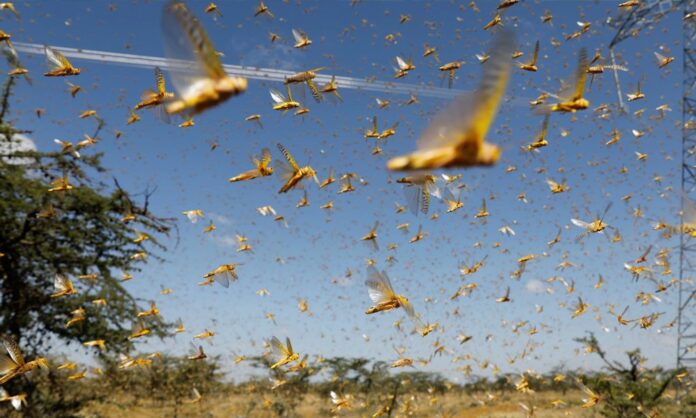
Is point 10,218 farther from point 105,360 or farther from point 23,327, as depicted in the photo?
point 105,360

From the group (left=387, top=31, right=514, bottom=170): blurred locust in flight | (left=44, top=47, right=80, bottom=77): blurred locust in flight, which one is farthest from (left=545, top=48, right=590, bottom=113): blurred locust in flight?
(left=44, top=47, right=80, bottom=77): blurred locust in flight

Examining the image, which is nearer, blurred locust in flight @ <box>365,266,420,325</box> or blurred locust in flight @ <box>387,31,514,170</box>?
blurred locust in flight @ <box>387,31,514,170</box>

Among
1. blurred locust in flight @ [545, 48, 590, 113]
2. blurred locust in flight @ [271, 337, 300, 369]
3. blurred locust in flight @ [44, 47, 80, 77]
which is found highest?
blurred locust in flight @ [44, 47, 80, 77]

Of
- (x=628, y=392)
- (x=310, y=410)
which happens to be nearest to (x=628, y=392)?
(x=628, y=392)

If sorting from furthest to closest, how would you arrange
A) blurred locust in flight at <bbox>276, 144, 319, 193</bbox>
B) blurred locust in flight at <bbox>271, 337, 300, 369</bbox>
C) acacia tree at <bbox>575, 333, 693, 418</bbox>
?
acacia tree at <bbox>575, 333, 693, 418</bbox>
blurred locust in flight at <bbox>271, 337, 300, 369</bbox>
blurred locust in flight at <bbox>276, 144, 319, 193</bbox>

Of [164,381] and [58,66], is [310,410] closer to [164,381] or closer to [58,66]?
[164,381]

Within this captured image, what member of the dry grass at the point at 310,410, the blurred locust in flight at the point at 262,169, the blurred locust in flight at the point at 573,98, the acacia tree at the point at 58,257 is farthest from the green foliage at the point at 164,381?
the blurred locust in flight at the point at 573,98

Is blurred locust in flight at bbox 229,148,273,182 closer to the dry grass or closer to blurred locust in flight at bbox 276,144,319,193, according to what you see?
blurred locust in flight at bbox 276,144,319,193

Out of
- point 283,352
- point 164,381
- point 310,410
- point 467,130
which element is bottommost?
point 310,410

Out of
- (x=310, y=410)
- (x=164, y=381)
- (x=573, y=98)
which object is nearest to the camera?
(x=573, y=98)

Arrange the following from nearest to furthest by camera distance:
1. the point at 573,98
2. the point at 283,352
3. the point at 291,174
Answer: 1. the point at 573,98
2. the point at 291,174
3. the point at 283,352

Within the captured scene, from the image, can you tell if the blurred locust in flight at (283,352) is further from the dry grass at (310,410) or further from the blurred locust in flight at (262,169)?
the dry grass at (310,410)
